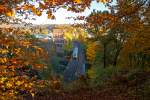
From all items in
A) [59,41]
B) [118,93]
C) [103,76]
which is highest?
[118,93]

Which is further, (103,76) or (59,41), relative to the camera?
(59,41)

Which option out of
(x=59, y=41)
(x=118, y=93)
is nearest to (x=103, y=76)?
(x=118, y=93)

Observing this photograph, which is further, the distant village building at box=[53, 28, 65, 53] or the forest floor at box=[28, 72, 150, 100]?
the distant village building at box=[53, 28, 65, 53]

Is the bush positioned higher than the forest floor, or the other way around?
the forest floor

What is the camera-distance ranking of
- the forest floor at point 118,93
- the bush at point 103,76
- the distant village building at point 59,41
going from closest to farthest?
the forest floor at point 118,93, the bush at point 103,76, the distant village building at point 59,41

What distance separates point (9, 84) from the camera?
34.9 feet

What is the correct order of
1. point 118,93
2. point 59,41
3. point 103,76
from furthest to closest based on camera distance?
point 59,41 < point 103,76 < point 118,93

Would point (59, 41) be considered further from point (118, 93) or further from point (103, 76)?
point (118, 93)

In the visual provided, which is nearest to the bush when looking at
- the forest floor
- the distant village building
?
the forest floor

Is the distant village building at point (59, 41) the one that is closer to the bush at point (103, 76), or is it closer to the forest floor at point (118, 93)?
the bush at point (103, 76)

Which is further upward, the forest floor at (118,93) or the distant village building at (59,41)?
the forest floor at (118,93)

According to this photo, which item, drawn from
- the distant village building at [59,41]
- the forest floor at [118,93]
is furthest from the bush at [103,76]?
the distant village building at [59,41]

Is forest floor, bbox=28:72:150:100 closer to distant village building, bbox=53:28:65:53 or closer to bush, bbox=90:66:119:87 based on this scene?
bush, bbox=90:66:119:87

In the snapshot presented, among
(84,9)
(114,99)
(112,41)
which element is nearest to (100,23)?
(84,9)
